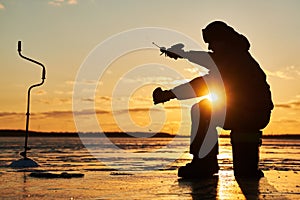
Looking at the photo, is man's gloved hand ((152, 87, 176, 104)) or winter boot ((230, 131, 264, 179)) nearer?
man's gloved hand ((152, 87, 176, 104))

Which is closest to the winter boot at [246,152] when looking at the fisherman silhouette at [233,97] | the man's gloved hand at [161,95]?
the fisherman silhouette at [233,97]

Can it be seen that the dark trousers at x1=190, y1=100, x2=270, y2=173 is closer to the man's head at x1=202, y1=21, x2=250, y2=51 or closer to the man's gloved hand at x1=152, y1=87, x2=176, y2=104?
the man's gloved hand at x1=152, y1=87, x2=176, y2=104

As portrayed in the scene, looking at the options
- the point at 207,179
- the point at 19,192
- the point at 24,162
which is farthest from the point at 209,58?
the point at 24,162

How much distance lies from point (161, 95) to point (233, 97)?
108 centimetres

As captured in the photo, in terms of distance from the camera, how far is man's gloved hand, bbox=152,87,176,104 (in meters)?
8.77

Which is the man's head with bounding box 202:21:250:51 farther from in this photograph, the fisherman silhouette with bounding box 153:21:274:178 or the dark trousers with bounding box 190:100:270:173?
the dark trousers with bounding box 190:100:270:173

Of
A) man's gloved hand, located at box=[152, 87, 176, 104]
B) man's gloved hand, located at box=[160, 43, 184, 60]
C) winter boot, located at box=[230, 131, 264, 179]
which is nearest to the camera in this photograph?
man's gloved hand, located at box=[152, 87, 176, 104]

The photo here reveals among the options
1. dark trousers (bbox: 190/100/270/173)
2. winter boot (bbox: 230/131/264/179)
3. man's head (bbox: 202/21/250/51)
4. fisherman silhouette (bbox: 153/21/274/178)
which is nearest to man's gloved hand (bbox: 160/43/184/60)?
fisherman silhouette (bbox: 153/21/274/178)

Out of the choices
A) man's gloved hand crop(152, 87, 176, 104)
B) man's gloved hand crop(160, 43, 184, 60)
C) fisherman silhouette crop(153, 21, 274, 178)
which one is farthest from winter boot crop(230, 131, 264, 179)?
man's gloved hand crop(160, 43, 184, 60)

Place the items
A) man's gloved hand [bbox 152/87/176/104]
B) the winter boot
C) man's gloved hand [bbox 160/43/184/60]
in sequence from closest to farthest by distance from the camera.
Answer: man's gloved hand [bbox 152/87/176/104]
the winter boot
man's gloved hand [bbox 160/43/184/60]

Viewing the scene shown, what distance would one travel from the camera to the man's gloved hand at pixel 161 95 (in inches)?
345

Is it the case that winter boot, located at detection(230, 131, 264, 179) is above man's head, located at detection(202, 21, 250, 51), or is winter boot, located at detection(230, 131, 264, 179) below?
below

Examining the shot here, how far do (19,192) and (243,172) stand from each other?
373 cm

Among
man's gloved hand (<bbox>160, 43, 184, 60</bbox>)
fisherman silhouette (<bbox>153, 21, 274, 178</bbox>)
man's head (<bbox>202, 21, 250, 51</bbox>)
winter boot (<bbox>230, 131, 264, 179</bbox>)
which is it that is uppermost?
man's head (<bbox>202, 21, 250, 51</bbox>)
